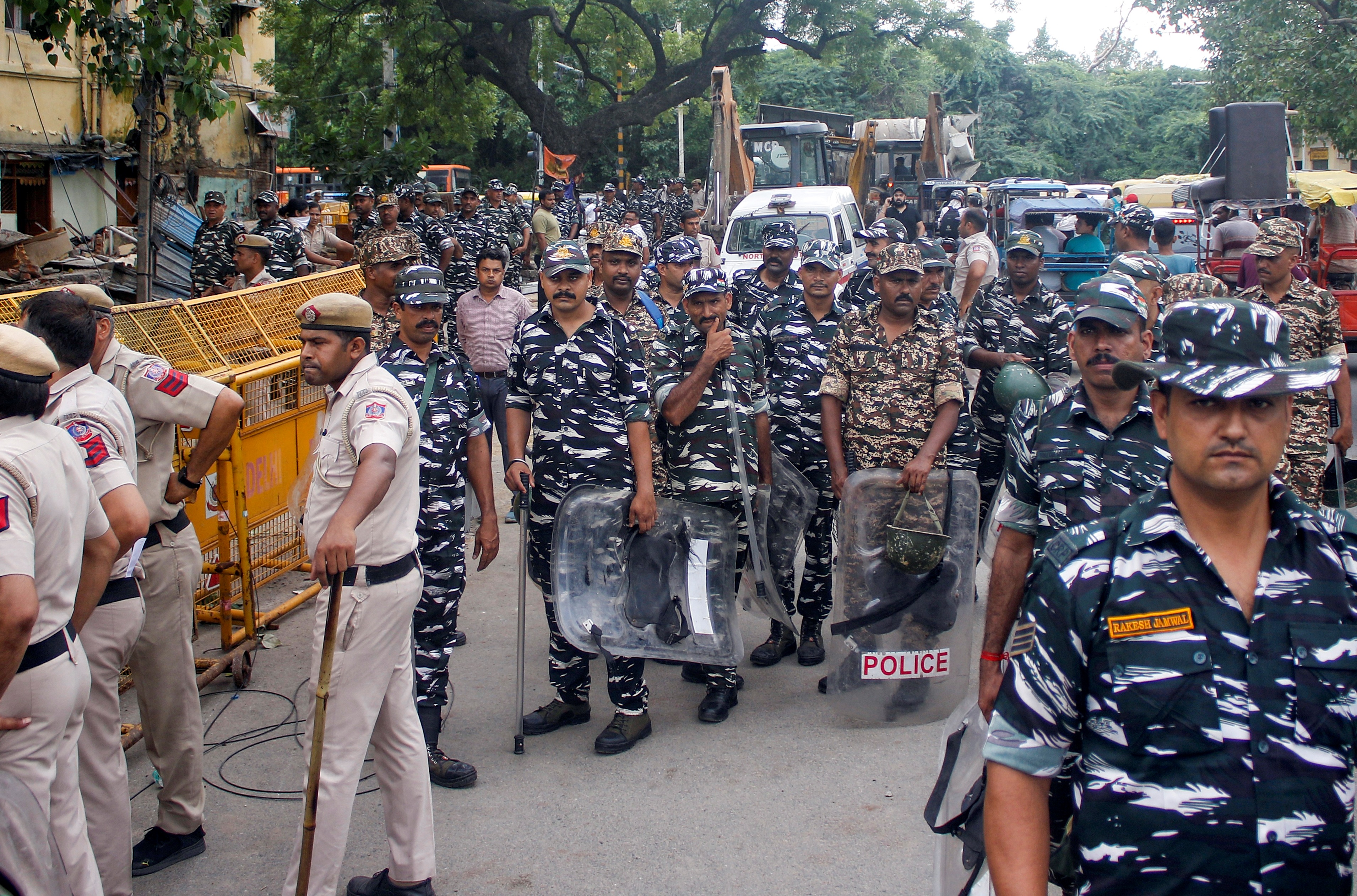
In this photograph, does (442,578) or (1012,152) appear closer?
(442,578)

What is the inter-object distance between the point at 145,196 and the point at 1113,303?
21.7 ft

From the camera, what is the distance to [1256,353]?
1.77 m

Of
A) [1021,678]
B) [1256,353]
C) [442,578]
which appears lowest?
[442,578]

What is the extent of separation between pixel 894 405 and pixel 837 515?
1.83ft

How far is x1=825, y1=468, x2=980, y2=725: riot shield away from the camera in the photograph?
484cm

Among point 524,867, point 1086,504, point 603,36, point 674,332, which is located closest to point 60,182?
point 603,36

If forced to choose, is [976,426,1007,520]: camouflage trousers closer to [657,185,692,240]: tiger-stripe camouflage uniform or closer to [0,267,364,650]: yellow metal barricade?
[0,267,364,650]: yellow metal barricade

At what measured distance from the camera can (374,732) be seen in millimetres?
3605

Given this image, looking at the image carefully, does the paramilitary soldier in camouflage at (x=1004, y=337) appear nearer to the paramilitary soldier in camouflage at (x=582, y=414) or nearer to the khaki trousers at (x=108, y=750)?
the paramilitary soldier in camouflage at (x=582, y=414)

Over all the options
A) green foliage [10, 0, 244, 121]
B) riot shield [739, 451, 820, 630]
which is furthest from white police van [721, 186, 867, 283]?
riot shield [739, 451, 820, 630]

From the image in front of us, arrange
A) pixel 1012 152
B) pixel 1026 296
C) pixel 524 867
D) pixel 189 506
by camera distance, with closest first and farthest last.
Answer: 1. pixel 524 867
2. pixel 189 506
3. pixel 1026 296
4. pixel 1012 152

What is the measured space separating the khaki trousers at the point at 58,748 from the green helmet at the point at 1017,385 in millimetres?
3066

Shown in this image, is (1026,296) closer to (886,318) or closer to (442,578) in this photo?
(886,318)

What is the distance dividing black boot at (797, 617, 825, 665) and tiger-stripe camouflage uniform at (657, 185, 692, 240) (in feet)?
45.9
